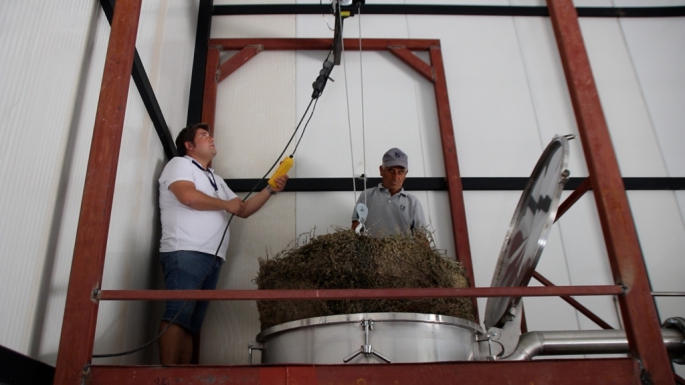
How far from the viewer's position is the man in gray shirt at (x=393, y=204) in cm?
382

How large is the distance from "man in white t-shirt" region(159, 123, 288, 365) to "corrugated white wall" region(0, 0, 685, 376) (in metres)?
0.20

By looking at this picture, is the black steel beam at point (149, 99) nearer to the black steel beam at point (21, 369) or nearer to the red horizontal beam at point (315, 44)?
the red horizontal beam at point (315, 44)

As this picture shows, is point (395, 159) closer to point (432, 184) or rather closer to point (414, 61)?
point (432, 184)

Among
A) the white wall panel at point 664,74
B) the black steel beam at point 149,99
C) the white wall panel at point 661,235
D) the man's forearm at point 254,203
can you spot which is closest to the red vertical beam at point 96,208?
the black steel beam at point 149,99

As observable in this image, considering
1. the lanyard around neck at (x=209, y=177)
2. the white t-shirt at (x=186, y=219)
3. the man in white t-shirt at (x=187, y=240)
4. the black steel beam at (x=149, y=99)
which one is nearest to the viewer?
the black steel beam at (x=149, y=99)

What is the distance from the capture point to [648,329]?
191 cm

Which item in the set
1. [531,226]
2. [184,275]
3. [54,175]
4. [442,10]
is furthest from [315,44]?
[54,175]

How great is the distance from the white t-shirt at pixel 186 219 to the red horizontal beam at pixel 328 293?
1304 millimetres

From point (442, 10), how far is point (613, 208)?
3594mm

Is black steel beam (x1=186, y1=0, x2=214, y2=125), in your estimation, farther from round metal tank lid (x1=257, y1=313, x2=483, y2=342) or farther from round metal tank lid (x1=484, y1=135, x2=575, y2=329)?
round metal tank lid (x1=484, y1=135, x2=575, y2=329)

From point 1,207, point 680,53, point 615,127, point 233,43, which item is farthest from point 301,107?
point 680,53

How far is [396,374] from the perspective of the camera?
5.96 feet

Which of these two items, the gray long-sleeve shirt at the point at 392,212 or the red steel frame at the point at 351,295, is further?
the gray long-sleeve shirt at the point at 392,212

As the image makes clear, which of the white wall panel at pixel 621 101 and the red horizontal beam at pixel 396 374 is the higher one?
the white wall panel at pixel 621 101
